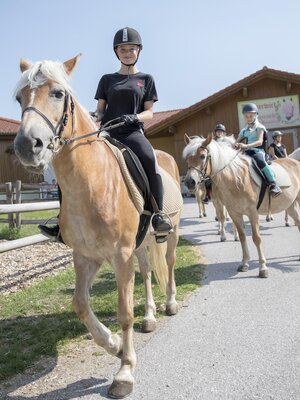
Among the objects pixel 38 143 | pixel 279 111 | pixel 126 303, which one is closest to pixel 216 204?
pixel 126 303

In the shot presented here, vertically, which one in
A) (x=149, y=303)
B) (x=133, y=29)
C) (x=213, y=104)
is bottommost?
(x=149, y=303)

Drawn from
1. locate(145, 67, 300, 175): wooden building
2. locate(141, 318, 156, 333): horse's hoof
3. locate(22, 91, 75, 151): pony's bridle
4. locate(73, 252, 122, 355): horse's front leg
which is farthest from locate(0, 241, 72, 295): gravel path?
locate(145, 67, 300, 175): wooden building

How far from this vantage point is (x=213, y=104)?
26.2 meters

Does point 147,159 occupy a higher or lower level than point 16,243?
higher

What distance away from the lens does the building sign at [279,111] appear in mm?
25000

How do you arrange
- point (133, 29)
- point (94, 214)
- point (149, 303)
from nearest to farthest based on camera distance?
point (94, 214), point (133, 29), point (149, 303)

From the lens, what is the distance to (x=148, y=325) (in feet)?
15.1

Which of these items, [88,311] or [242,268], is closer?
[88,311]

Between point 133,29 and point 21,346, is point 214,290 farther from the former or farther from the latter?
point 133,29

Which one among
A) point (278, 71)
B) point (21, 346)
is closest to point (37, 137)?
point (21, 346)

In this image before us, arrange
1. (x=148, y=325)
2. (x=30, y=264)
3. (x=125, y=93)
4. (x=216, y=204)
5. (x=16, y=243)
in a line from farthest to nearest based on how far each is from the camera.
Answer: (x=216, y=204)
(x=30, y=264)
(x=16, y=243)
(x=148, y=325)
(x=125, y=93)

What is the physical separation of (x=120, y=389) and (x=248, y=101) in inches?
972

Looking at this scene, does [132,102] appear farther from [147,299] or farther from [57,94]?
[147,299]

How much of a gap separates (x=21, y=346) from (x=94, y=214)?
6.33 ft
